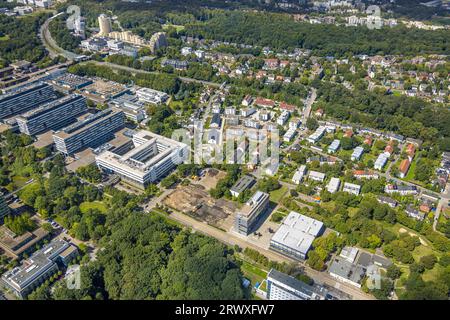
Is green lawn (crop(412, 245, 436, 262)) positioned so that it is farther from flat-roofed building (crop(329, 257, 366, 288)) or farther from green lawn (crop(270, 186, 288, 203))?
green lawn (crop(270, 186, 288, 203))

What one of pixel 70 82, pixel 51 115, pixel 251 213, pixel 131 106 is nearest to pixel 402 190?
pixel 251 213

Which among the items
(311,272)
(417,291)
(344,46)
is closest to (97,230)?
(311,272)

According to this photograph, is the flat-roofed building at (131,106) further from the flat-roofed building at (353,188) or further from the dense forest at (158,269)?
the flat-roofed building at (353,188)

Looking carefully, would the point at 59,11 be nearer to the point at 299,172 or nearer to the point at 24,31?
the point at 24,31

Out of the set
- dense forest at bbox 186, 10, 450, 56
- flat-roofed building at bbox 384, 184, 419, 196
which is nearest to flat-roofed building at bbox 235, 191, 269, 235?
flat-roofed building at bbox 384, 184, 419, 196

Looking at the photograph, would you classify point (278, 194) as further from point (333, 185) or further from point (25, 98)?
point (25, 98)
